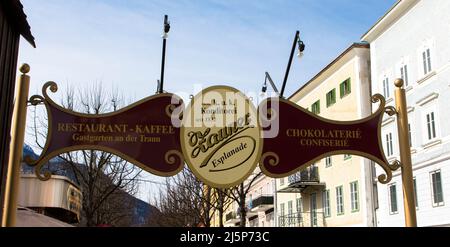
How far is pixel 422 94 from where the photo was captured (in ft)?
84.7

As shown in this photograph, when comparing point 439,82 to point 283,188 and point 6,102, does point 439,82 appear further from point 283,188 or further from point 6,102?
point 6,102

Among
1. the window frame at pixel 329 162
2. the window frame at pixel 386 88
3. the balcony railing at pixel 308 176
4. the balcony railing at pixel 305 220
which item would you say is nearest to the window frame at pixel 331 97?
the window frame at pixel 329 162

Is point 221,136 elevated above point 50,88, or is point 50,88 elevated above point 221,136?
point 50,88

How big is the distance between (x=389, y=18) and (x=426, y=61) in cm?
429

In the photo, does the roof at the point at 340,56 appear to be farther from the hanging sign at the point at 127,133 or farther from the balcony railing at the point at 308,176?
the hanging sign at the point at 127,133

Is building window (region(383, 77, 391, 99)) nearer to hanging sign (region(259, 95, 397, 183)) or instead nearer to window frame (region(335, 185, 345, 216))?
window frame (region(335, 185, 345, 216))

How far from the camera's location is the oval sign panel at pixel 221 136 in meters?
6.92

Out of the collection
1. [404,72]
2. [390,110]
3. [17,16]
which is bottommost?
[390,110]

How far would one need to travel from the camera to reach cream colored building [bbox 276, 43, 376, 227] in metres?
32.3

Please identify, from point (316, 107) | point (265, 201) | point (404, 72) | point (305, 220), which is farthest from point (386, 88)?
point (265, 201)

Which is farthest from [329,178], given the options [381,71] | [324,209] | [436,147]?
[436,147]

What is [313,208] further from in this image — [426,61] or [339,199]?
[426,61]
